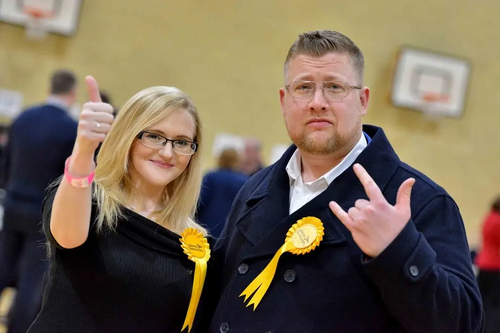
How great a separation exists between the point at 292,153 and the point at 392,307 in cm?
87

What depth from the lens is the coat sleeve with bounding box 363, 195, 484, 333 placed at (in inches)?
69.7

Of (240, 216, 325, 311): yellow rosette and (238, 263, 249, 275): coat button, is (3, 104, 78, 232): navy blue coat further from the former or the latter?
(240, 216, 325, 311): yellow rosette

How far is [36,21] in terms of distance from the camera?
25.9 feet

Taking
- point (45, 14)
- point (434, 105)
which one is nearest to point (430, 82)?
point (434, 105)

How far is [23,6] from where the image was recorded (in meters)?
7.91

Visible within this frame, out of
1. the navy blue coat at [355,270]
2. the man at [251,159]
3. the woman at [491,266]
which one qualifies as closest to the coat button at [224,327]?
the navy blue coat at [355,270]

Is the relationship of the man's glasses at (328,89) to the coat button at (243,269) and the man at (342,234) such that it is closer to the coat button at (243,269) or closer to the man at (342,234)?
the man at (342,234)

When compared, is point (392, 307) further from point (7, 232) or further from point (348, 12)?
point (348, 12)

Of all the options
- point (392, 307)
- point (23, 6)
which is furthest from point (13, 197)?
point (23, 6)

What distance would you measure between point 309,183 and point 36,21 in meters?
6.57

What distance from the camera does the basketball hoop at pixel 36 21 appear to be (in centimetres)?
788

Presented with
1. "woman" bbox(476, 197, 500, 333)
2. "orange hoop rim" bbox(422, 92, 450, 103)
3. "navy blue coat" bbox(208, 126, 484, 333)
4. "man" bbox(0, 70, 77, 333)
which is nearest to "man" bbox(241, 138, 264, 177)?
"woman" bbox(476, 197, 500, 333)

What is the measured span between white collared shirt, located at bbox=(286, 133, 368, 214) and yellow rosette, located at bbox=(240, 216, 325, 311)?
0.16m

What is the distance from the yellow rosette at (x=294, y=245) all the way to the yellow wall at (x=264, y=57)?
6.54 metres
